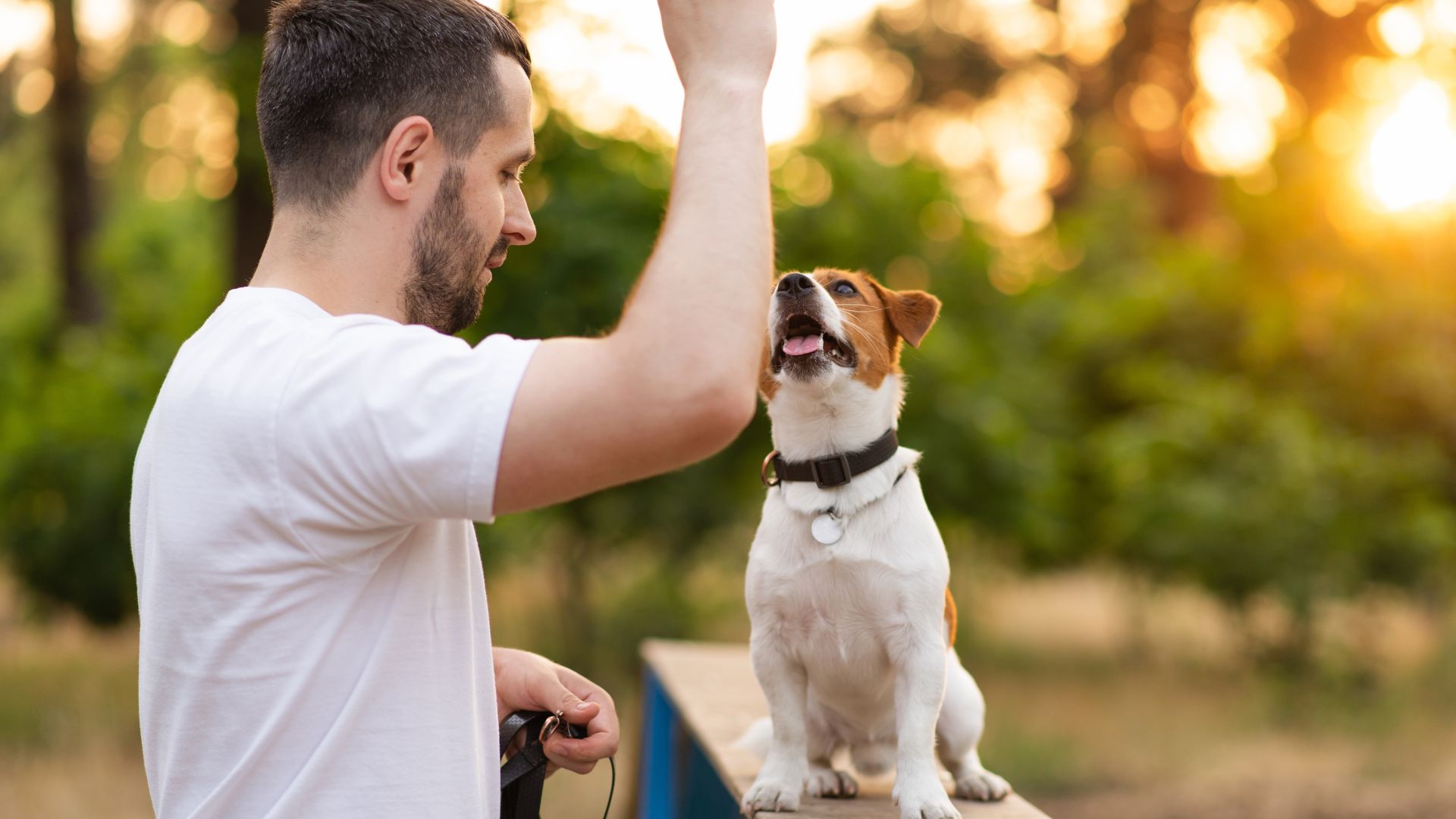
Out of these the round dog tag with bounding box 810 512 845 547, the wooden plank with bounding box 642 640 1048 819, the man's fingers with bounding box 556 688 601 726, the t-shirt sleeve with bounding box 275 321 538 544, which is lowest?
the wooden plank with bounding box 642 640 1048 819

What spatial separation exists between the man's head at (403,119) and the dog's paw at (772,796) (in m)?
1.29

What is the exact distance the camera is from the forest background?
278 inches

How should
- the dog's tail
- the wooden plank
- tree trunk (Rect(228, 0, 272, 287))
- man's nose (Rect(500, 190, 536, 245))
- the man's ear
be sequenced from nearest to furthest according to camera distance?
1. the man's ear
2. man's nose (Rect(500, 190, 536, 245))
3. the wooden plank
4. the dog's tail
5. tree trunk (Rect(228, 0, 272, 287))

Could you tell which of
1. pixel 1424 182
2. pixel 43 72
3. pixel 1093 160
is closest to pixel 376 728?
→ pixel 1424 182

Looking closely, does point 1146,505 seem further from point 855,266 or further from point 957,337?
point 855,266

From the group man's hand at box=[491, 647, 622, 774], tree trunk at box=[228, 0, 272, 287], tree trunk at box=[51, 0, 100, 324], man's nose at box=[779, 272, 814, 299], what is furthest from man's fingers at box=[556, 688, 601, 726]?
tree trunk at box=[51, 0, 100, 324]

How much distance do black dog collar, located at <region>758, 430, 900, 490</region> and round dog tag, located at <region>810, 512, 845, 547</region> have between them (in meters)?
0.07

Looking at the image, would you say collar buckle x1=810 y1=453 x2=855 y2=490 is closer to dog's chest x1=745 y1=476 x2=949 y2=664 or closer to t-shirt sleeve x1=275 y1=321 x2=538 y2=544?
dog's chest x1=745 y1=476 x2=949 y2=664

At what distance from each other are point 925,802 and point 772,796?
12.4 inches

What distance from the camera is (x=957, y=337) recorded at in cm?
898

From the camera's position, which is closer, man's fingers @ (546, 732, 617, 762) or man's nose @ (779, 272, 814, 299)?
man's fingers @ (546, 732, 617, 762)

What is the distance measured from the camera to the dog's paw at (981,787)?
2539 mm

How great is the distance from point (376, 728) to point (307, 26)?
2.65 feet

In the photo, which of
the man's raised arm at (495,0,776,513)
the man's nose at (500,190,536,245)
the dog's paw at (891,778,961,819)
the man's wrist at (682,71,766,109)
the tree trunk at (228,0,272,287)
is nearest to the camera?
the man's raised arm at (495,0,776,513)
